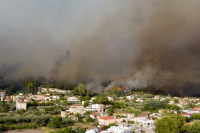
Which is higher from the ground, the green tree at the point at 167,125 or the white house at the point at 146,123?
the green tree at the point at 167,125

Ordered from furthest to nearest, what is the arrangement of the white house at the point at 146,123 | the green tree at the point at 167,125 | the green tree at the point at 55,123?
the white house at the point at 146,123, the green tree at the point at 55,123, the green tree at the point at 167,125

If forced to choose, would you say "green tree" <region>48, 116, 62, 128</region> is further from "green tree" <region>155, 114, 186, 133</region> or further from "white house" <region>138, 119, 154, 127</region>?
"green tree" <region>155, 114, 186, 133</region>

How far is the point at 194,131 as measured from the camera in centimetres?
1174

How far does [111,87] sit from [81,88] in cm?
763

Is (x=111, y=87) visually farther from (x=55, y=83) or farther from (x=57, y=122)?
(x=57, y=122)

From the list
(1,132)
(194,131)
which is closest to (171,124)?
(194,131)

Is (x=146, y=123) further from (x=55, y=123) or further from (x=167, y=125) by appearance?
(x=55, y=123)

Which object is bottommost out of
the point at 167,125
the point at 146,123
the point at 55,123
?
the point at 146,123

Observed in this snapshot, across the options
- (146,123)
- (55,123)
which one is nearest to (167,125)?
(146,123)

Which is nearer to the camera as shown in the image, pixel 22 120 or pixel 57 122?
pixel 57 122

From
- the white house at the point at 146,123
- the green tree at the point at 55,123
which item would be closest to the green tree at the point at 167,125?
the white house at the point at 146,123

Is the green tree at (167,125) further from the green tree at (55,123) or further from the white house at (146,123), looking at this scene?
the green tree at (55,123)

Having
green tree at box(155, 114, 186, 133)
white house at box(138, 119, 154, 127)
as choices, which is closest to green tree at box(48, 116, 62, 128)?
white house at box(138, 119, 154, 127)

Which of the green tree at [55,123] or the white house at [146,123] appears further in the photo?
the white house at [146,123]
